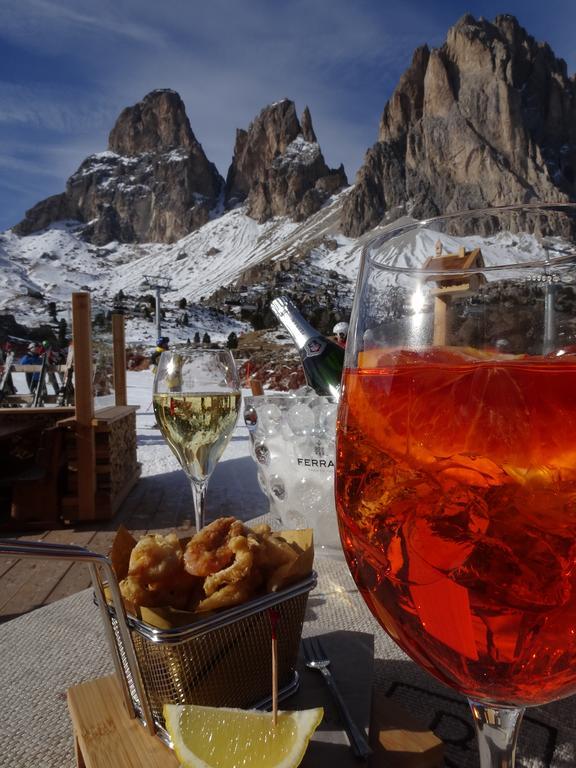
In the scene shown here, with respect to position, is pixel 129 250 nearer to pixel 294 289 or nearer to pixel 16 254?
pixel 16 254

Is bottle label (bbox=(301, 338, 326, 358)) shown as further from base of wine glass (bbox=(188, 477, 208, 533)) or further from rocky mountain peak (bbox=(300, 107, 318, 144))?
rocky mountain peak (bbox=(300, 107, 318, 144))

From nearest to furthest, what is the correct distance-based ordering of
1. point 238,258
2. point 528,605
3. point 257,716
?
point 528,605 → point 257,716 → point 238,258

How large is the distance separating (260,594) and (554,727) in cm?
27

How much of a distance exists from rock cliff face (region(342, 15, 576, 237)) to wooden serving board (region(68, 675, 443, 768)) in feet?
168

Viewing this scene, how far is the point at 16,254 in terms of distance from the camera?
64938 mm

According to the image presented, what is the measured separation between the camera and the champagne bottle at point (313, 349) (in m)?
1.17

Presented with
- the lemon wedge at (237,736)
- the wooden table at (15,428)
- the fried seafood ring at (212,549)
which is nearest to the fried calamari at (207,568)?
the fried seafood ring at (212,549)

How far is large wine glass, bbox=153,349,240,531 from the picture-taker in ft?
3.15

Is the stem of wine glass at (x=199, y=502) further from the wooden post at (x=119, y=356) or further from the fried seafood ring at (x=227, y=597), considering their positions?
the wooden post at (x=119, y=356)

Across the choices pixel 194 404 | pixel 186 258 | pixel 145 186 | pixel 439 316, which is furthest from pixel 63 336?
pixel 145 186

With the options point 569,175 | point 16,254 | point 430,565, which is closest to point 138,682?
point 430,565

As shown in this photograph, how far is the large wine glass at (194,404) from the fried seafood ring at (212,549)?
1.21 ft

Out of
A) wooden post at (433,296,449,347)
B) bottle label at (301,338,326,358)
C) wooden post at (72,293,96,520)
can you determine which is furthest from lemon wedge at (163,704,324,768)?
wooden post at (72,293,96,520)

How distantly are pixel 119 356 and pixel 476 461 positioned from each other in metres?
3.11
